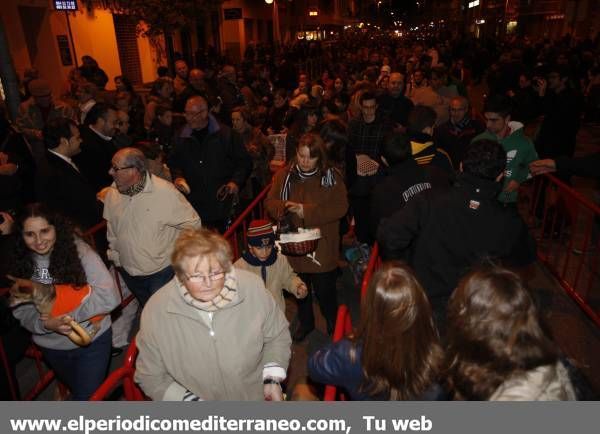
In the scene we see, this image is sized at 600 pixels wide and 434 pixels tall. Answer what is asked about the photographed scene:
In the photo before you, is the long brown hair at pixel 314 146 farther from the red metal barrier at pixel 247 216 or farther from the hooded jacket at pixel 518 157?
the hooded jacket at pixel 518 157

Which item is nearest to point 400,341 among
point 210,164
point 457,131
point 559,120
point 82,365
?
point 82,365

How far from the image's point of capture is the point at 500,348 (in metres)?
1.90

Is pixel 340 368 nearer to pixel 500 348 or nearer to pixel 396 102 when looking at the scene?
pixel 500 348

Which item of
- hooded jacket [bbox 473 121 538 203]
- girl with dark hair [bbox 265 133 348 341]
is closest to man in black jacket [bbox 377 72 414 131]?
hooded jacket [bbox 473 121 538 203]

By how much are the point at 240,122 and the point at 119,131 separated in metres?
1.70

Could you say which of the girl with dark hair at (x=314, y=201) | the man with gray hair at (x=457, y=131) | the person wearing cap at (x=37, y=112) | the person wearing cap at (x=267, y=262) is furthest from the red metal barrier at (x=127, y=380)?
the person wearing cap at (x=37, y=112)

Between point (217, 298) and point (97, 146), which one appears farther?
point (97, 146)

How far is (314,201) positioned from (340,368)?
2098 mm

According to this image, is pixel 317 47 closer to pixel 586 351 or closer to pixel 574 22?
pixel 574 22

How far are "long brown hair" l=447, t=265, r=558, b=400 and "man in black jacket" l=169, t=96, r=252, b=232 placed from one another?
11.8ft

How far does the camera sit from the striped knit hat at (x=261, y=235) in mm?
3453

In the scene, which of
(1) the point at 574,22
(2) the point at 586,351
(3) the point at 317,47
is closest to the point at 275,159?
(2) the point at 586,351

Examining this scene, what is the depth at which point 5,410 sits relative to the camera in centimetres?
230

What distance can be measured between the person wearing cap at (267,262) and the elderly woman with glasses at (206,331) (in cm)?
81
